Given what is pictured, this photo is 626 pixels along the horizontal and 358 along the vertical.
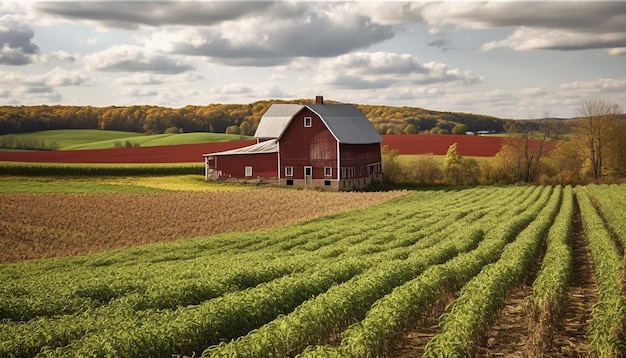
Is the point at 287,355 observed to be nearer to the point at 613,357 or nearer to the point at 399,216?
the point at 613,357

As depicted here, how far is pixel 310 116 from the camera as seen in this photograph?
65438mm

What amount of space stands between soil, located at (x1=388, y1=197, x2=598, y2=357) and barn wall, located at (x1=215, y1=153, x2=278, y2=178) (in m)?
48.1

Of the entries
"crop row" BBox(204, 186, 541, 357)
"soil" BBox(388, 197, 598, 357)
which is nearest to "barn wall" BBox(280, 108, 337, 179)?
"crop row" BBox(204, 186, 541, 357)

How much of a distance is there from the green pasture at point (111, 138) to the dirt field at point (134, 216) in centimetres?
5575

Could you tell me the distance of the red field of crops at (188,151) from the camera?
74.6m

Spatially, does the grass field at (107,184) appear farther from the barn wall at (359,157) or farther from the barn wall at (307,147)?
the barn wall at (359,157)

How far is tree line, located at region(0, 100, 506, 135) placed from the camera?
397ft

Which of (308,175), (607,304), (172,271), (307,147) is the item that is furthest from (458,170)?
(607,304)

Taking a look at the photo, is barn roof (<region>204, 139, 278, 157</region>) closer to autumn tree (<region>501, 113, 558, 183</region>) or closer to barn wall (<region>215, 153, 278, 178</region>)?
barn wall (<region>215, 153, 278, 178</region>)

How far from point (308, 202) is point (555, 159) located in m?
41.9

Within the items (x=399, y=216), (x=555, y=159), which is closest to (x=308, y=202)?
(x=399, y=216)

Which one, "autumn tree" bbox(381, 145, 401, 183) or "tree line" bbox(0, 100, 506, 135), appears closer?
"autumn tree" bbox(381, 145, 401, 183)

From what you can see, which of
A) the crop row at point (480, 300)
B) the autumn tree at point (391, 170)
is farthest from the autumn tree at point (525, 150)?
the crop row at point (480, 300)

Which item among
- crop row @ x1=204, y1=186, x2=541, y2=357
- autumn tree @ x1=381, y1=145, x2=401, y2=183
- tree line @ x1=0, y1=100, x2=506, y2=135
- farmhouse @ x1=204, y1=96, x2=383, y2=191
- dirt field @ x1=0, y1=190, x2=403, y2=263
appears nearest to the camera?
crop row @ x1=204, y1=186, x2=541, y2=357
